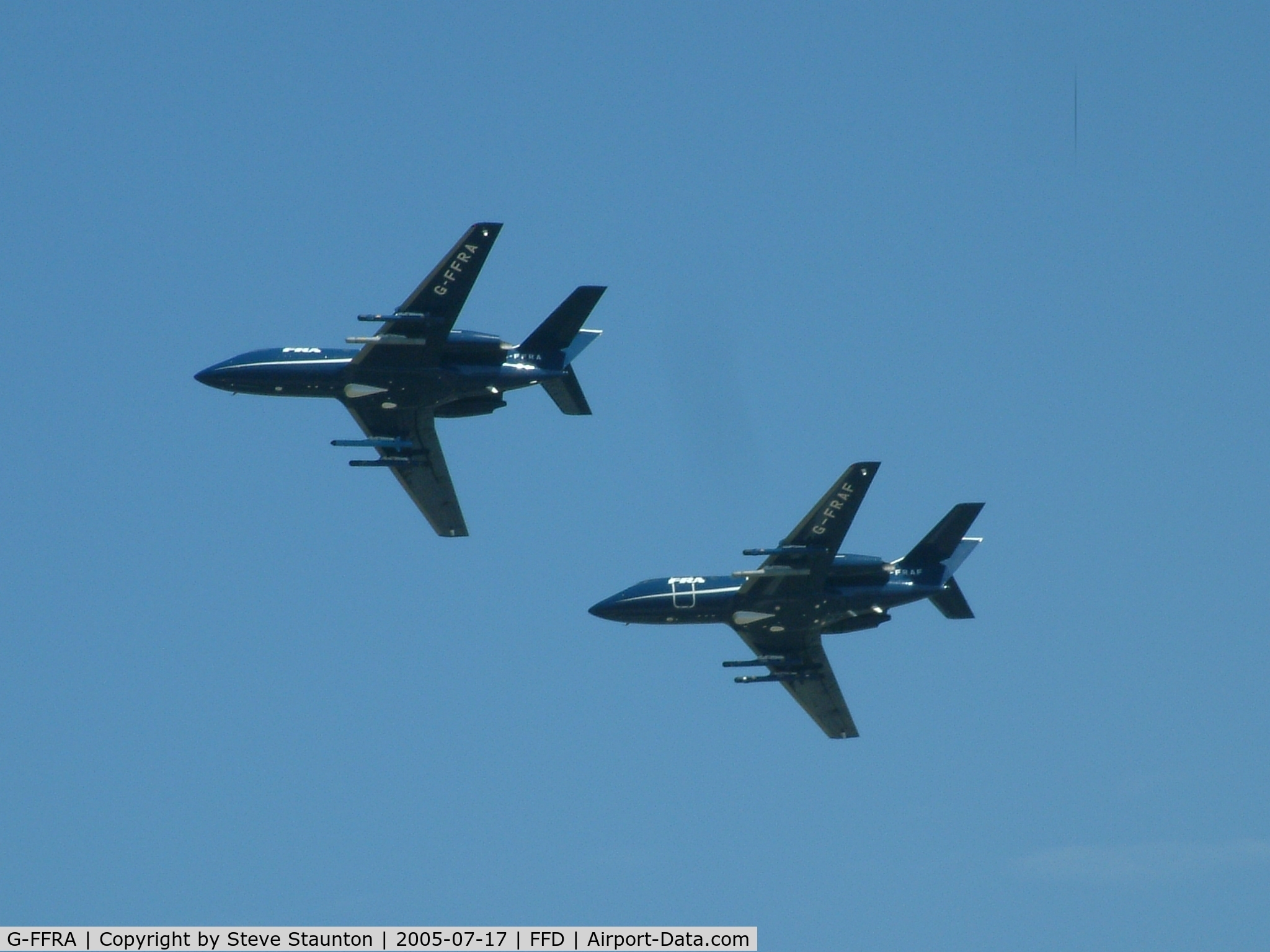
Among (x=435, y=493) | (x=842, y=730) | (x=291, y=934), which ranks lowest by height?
(x=291, y=934)

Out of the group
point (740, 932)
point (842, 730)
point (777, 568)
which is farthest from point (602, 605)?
point (740, 932)

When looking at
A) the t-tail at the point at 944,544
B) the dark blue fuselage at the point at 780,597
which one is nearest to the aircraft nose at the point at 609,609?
the dark blue fuselage at the point at 780,597

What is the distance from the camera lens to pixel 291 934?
78312mm

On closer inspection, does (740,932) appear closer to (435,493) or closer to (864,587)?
(864,587)

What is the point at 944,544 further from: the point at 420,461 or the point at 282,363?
the point at 282,363

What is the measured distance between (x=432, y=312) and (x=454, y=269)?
8.18 ft

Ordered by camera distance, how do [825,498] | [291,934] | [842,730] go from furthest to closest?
[842,730], [825,498], [291,934]

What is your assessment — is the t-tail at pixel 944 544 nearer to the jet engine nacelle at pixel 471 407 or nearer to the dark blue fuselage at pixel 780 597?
the dark blue fuselage at pixel 780 597

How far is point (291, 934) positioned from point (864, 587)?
36934 mm

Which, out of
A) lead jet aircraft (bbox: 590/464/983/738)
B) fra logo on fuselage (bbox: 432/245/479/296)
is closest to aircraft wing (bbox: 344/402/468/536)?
fra logo on fuselage (bbox: 432/245/479/296)

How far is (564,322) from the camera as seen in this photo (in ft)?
344

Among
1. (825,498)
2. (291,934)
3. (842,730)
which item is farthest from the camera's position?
(842,730)

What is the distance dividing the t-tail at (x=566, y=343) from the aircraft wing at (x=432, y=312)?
4744 millimetres

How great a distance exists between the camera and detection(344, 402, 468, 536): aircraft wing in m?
108
